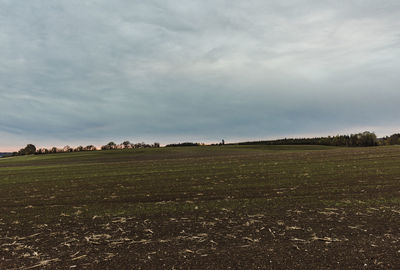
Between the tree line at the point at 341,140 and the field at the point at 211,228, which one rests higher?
the tree line at the point at 341,140

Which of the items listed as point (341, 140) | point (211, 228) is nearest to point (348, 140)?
point (341, 140)

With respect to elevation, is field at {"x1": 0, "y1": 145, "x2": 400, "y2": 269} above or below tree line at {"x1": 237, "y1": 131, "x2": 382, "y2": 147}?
below

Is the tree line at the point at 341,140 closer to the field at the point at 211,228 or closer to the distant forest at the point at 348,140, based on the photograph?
the distant forest at the point at 348,140

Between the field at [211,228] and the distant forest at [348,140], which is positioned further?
the distant forest at [348,140]

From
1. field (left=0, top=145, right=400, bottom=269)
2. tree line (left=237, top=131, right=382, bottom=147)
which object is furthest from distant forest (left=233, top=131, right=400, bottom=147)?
field (left=0, top=145, right=400, bottom=269)

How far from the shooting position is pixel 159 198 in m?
15.1

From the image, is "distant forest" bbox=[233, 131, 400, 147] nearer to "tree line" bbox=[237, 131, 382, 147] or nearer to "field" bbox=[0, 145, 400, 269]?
"tree line" bbox=[237, 131, 382, 147]

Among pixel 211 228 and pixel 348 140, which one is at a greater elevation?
pixel 348 140

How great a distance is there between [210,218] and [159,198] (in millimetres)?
5338

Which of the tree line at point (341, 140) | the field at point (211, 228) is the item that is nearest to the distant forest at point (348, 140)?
the tree line at point (341, 140)

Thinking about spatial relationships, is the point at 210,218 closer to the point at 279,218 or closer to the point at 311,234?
the point at 279,218

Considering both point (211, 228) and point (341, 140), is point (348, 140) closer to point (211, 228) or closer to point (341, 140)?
point (341, 140)

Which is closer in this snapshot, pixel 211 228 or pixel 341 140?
pixel 211 228

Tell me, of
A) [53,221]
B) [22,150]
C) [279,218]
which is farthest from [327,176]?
[22,150]
